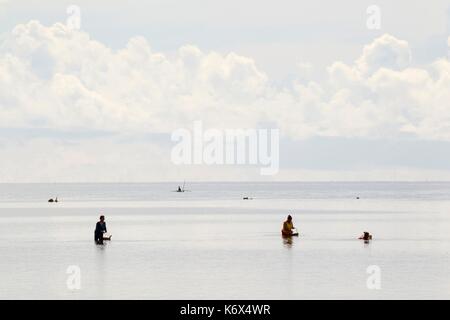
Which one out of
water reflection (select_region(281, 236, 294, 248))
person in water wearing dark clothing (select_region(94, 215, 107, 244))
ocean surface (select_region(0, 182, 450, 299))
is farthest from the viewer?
water reflection (select_region(281, 236, 294, 248))

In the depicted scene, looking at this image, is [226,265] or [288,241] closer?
[226,265]

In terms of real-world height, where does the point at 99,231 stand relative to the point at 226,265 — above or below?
above

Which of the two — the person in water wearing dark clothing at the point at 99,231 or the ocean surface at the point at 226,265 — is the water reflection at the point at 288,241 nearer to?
the ocean surface at the point at 226,265

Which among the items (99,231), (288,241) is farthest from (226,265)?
(288,241)

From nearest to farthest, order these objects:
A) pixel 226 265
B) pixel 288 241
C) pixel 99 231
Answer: pixel 226 265 < pixel 99 231 < pixel 288 241

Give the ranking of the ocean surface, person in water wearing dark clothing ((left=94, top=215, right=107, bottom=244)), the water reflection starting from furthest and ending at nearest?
the water reflection, person in water wearing dark clothing ((left=94, top=215, right=107, bottom=244)), the ocean surface

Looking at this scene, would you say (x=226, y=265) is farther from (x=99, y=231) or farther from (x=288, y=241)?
(x=288, y=241)

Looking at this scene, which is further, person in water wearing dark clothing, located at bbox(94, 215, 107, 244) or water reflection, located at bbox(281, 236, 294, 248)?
water reflection, located at bbox(281, 236, 294, 248)

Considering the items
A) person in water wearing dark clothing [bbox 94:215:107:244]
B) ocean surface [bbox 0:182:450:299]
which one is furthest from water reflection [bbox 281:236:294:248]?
person in water wearing dark clothing [bbox 94:215:107:244]

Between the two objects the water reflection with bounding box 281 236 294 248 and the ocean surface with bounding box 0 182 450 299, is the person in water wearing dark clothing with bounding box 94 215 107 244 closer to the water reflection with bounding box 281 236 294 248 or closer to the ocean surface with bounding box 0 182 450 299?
the ocean surface with bounding box 0 182 450 299

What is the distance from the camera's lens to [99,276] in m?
57.8
